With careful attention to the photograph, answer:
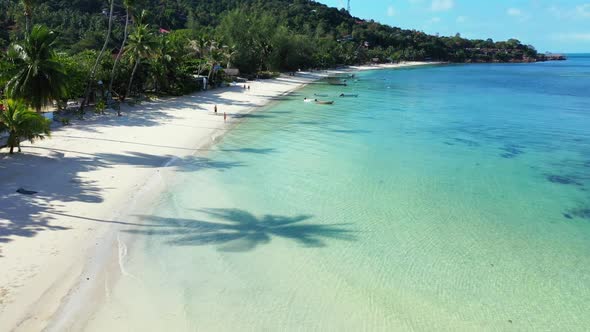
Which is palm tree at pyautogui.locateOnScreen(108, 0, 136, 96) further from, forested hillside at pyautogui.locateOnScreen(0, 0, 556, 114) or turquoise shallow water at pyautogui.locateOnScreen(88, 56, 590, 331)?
turquoise shallow water at pyautogui.locateOnScreen(88, 56, 590, 331)

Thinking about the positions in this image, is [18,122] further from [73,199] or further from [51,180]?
[73,199]

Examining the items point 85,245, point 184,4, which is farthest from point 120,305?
point 184,4

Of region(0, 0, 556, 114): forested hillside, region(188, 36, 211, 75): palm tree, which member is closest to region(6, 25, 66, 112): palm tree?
region(0, 0, 556, 114): forested hillside

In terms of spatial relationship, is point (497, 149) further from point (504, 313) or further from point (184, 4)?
point (184, 4)

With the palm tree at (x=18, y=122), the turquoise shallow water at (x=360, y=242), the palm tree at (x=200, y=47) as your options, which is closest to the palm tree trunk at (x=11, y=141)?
the palm tree at (x=18, y=122)

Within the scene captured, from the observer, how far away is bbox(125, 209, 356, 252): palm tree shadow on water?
41.8 feet

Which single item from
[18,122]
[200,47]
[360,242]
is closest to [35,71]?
[18,122]

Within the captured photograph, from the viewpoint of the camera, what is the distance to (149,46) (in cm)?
3238

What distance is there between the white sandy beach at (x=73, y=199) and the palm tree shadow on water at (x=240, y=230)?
4.99 ft

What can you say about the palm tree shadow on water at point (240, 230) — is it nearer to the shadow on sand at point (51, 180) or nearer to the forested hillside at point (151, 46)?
the shadow on sand at point (51, 180)

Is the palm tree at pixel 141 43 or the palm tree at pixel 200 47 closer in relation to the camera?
the palm tree at pixel 141 43

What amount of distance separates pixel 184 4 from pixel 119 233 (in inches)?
4937

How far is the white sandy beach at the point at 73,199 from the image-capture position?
9320mm

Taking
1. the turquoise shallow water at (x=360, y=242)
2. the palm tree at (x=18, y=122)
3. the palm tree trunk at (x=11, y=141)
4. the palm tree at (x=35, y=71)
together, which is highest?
the palm tree at (x=35, y=71)
